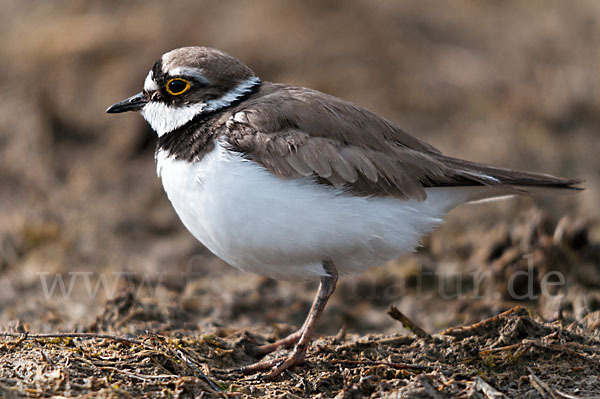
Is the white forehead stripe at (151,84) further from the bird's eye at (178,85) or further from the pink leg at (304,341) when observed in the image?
the pink leg at (304,341)

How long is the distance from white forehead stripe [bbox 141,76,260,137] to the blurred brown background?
1684 mm

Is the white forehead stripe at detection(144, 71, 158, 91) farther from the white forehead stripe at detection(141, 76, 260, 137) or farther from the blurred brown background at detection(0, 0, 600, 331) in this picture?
the blurred brown background at detection(0, 0, 600, 331)

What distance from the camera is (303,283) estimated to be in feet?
26.0

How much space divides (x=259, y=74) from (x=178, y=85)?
5.73m

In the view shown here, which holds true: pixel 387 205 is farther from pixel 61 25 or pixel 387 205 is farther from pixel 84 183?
pixel 61 25

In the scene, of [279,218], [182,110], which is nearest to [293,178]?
[279,218]

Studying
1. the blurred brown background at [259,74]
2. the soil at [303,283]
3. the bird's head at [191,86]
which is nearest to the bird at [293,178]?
the bird's head at [191,86]

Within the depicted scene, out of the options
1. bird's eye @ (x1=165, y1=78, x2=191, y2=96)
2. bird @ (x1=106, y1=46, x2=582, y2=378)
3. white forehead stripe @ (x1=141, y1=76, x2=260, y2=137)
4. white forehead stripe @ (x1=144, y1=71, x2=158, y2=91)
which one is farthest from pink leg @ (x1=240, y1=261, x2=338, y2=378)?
white forehead stripe @ (x1=144, y1=71, x2=158, y2=91)

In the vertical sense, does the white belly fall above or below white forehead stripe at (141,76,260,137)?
below

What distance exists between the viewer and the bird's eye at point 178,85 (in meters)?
5.55

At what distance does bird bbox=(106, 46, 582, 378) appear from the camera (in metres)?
4.95

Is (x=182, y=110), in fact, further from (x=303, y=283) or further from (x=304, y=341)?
(x=303, y=283)

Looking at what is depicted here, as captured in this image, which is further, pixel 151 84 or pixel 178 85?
pixel 151 84

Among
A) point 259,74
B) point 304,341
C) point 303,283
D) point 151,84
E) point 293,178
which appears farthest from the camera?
point 259,74
